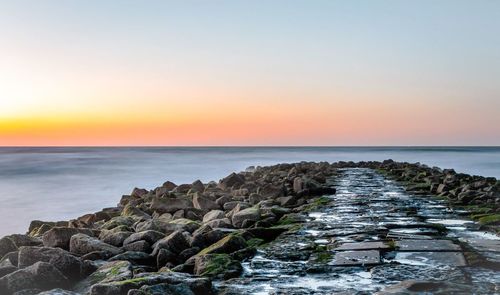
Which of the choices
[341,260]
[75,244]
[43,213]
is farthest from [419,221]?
[43,213]

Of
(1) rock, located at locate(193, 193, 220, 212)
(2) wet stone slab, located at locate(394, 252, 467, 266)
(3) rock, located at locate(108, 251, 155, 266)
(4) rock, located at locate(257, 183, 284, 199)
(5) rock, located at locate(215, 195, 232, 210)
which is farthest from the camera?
(4) rock, located at locate(257, 183, 284, 199)

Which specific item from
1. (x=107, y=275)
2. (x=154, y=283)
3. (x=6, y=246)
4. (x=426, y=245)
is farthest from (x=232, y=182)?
(x=154, y=283)

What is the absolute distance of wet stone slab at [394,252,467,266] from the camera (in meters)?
5.88

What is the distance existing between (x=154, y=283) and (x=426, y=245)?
3666 millimetres

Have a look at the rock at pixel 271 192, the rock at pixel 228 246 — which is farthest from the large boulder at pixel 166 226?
the rock at pixel 271 192

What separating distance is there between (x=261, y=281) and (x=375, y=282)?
3.55ft

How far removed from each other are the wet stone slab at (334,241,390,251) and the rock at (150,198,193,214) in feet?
16.8

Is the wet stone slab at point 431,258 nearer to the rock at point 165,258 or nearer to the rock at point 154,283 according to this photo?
the rock at point 154,283

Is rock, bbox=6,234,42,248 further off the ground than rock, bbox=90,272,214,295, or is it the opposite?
rock, bbox=90,272,214,295

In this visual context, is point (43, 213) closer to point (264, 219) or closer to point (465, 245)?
point (264, 219)

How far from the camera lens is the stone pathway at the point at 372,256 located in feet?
16.8

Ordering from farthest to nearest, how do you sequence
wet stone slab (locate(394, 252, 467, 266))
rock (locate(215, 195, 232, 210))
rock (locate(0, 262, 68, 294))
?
rock (locate(215, 195, 232, 210)) < wet stone slab (locate(394, 252, 467, 266)) < rock (locate(0, 262, 68, 294))

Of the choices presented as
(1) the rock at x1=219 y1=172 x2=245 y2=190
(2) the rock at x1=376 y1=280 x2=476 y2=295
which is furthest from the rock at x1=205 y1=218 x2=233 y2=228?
(1) the rock at x1=219 y1=172 x2=245 y2=190

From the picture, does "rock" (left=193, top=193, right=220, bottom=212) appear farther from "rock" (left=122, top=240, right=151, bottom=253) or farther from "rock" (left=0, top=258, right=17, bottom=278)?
"rock" (left=0, top=258, right=17, bottom=278)
